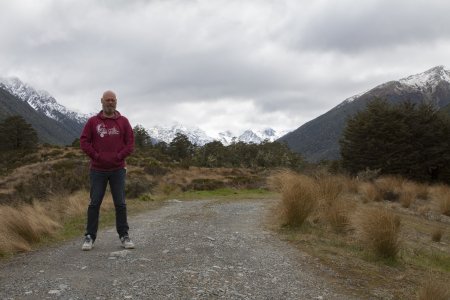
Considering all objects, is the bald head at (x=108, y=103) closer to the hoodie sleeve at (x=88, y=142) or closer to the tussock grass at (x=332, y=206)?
the hoodie sleeve at (x=88, y=142)

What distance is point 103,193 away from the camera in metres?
6.30

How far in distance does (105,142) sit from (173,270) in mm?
2168

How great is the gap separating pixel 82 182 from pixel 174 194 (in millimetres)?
3417

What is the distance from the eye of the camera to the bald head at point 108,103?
6.09 meters

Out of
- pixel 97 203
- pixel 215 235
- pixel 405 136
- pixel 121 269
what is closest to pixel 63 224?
pixel 97 203

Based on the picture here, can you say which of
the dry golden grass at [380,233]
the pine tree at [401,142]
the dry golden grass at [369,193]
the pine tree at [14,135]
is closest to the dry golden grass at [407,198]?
the dry golden grass at [369,193]

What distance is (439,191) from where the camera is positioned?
48.0 ft

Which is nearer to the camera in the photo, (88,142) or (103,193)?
(88,142)

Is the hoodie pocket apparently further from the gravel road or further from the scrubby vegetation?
the scrubby vegetation

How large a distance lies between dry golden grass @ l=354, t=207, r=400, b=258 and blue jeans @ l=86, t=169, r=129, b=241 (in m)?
3.39

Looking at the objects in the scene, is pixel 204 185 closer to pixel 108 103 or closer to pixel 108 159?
pixel 108 159

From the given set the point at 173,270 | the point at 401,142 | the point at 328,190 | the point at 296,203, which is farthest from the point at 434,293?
Result: the point at 401,142

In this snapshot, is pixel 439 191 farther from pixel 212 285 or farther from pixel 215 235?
pixel 212 285

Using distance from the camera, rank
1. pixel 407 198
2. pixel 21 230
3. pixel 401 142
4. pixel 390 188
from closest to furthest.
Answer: pixel 21 230, pixel 407 198, pixel 390 188, pixel 401 142
